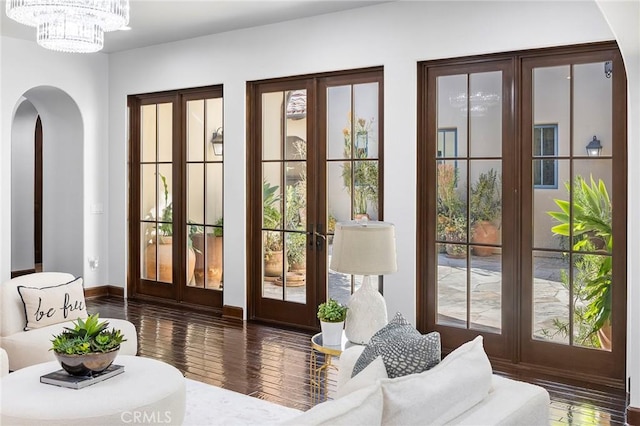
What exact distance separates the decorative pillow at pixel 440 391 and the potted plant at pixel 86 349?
67.4 inches

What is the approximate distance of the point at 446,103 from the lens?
5008mm

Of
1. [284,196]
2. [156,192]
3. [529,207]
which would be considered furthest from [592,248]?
[156,192]

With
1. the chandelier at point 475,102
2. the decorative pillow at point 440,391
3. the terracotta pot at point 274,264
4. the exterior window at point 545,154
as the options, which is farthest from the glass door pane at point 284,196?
the decorative pillow at point 440,391

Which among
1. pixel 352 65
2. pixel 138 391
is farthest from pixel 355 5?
pixel 138 391

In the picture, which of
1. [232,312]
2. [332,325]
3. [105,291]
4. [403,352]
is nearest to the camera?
[403,352]

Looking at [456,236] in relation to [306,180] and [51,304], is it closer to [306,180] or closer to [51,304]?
[306,180]

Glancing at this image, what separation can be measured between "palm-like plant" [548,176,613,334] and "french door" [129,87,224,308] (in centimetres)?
359

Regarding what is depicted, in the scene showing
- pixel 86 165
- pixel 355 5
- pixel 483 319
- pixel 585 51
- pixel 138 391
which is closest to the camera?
pixel 138 391

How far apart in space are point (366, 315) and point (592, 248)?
207cm

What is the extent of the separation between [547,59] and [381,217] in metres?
1.81

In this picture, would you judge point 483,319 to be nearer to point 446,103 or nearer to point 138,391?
point 446,103

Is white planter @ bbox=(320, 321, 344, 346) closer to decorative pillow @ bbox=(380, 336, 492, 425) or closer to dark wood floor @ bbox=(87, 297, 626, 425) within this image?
dark wood floor @ bbox=(87, 297, 626, 425)

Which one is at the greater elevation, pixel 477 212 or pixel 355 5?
pixel 355 5

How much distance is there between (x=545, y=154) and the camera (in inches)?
180
